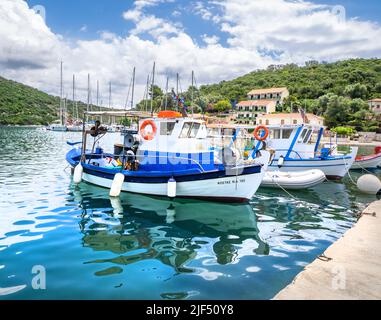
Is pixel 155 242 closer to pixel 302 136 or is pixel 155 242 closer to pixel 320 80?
pixel 302 136

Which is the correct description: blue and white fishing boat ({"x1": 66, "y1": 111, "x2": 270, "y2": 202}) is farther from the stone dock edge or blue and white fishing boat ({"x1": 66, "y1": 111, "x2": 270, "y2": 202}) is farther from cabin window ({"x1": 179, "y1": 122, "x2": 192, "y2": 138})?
the stone dock edge

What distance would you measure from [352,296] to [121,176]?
9482mm

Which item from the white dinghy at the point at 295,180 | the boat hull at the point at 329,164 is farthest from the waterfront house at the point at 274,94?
the white dinghy at the point at 295,180

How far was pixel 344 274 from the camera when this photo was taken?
189 inches

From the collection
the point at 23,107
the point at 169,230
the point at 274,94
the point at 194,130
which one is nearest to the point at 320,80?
the point at 274,94

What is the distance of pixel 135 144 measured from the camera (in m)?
13.3

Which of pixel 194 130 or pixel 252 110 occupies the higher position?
pixel 252 110

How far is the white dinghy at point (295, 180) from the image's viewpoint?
1452 centimetres

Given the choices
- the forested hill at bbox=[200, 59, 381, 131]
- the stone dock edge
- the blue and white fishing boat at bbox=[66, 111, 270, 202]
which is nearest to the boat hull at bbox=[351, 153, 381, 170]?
the blue and white fishing boat at bbox=[66, 111, 270, 202]

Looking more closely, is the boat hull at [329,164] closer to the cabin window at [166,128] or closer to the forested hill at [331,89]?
the cabin window at [166,128]

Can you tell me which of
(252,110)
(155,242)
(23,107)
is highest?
(23,107)

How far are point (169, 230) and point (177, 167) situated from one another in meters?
4.01
